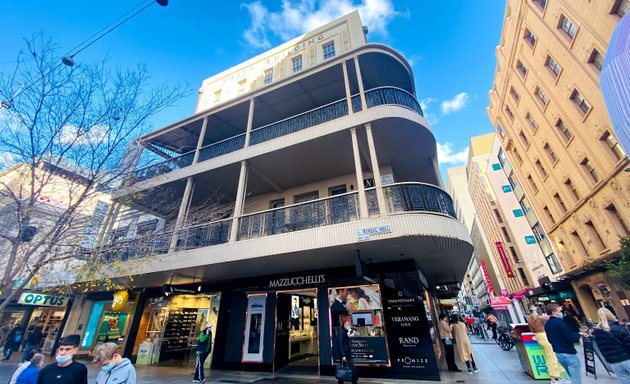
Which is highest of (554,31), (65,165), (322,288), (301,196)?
(554,31)

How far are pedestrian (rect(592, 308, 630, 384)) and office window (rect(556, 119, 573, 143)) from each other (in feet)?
73.8

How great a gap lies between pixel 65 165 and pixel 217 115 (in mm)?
6763

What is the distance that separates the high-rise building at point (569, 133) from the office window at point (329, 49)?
15321 millimetres

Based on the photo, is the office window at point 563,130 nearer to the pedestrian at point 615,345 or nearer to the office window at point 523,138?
the office window at point 523,138

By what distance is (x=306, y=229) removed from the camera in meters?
7.79

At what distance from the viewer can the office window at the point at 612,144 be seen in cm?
1633

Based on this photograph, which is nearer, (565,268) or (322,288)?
(322,288)

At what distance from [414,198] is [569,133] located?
22202mm

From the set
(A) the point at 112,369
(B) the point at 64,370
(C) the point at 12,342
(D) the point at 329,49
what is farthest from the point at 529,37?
(C) the point at 12,342

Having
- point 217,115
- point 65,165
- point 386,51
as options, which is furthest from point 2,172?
point 386,51

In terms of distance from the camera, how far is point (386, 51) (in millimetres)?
10359

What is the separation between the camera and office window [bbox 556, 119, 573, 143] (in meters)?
20.8

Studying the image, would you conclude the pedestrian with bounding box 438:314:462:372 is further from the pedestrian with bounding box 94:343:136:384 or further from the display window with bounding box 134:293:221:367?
the pedestrian with bounding box 94:343:136:384

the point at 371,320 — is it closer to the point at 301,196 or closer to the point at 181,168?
the point at 301,196
